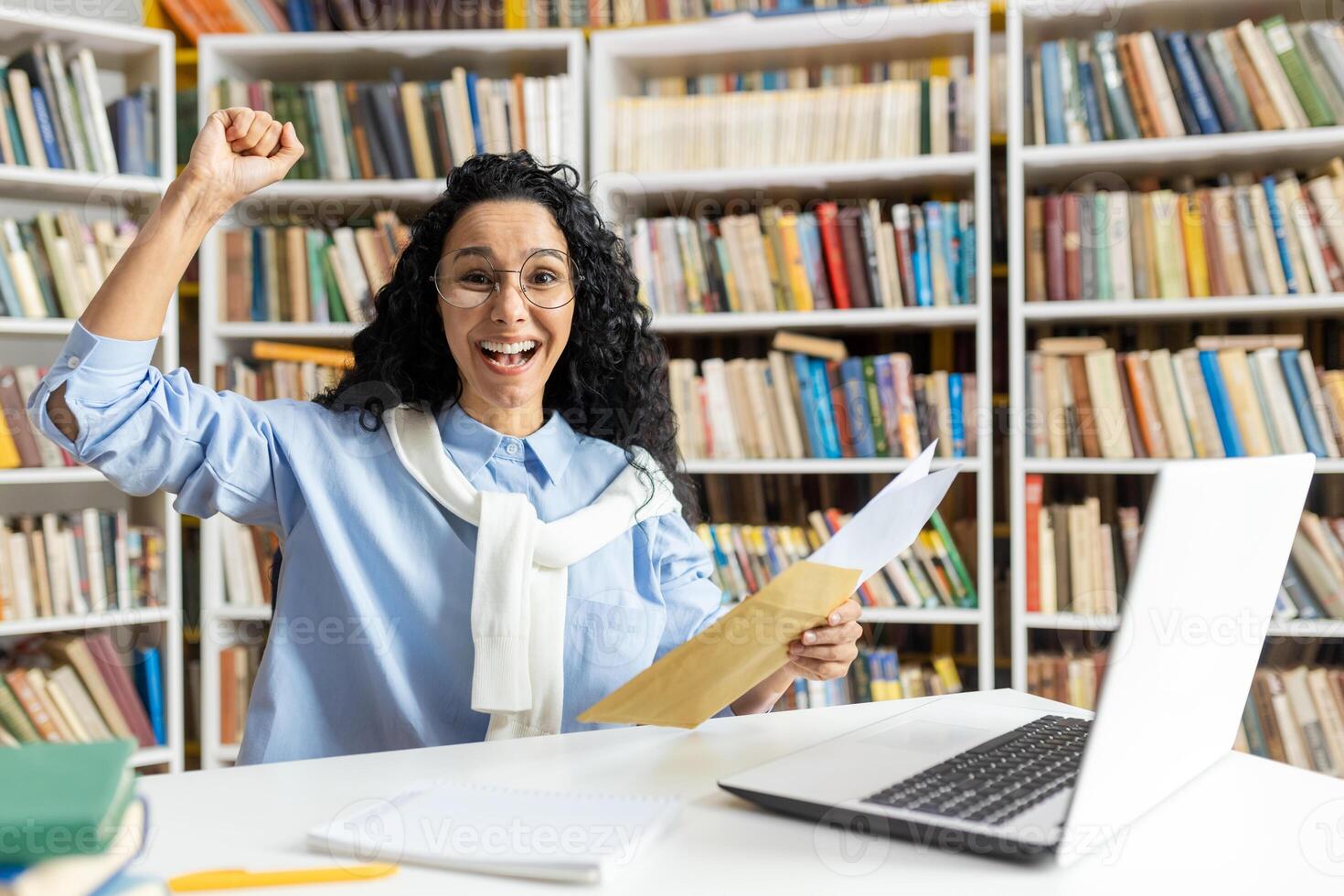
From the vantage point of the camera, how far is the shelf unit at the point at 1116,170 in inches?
88.5

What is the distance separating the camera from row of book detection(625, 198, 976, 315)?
2.40 m

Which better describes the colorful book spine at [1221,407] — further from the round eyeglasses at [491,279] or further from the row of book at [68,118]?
the row of book at [68,118]

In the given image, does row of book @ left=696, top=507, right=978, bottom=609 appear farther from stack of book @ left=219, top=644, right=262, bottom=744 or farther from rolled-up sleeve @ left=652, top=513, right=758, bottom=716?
stack of book @ left=219, top=644, right=262, bottom=744

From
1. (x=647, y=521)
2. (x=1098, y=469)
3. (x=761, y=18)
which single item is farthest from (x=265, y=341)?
(x=1098, y=469)

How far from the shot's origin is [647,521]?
1401 mm

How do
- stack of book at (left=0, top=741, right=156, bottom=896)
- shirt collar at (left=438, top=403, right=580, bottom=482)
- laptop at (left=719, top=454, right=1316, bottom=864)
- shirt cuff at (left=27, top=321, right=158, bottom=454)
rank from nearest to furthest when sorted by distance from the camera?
stack of book at (left=0, top=741, right=156, bottom=896)
laptop at (left=719, top=454, right=1316, bottom=864)
shirt cuff at (left=27, top=321, right=158, bottom=454)
shirt collar at (left=438, top=403, right=580, bottom=482)

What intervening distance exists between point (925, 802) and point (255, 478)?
2.80 feet

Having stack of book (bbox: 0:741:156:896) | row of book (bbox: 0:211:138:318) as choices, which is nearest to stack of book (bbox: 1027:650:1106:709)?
stack of book (bbox: 0:741:156:896)

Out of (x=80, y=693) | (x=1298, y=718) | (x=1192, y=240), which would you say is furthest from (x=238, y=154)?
(x=1298, y=718)

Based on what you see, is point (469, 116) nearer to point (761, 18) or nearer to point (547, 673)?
point (761, 18)

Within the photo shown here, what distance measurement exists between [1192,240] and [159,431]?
2083 mm

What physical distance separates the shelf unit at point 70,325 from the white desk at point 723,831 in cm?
176

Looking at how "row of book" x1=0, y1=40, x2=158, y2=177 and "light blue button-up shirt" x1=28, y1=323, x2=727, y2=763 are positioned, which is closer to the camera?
"light blue button-up shirt" x1=28, y1=323, x2=727, y2=763

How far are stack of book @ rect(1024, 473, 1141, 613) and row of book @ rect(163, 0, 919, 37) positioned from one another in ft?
4.28
